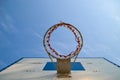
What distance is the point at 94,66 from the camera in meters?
8.00

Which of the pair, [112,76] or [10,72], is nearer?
[112,76]

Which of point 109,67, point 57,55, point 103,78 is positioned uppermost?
point 57,55

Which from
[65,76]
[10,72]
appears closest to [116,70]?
[65,76]

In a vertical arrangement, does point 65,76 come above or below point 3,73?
below

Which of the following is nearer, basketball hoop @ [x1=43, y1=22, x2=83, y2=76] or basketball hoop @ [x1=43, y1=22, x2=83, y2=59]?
basketball hoop @ [x1=43, y1=22, x2=83, y2=76]

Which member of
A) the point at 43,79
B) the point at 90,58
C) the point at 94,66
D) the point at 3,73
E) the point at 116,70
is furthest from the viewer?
the point at 90,58

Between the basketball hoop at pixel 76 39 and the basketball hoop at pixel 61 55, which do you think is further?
the basketball hoop at pixel 76 39

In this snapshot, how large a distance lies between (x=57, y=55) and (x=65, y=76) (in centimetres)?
84

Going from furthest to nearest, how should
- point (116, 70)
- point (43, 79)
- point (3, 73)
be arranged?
1. point (116, 70)
2. point (3, 73)
3. point (43, 79)

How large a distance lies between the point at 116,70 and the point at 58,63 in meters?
1.74

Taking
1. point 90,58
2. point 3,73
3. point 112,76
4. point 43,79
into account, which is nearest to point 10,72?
point 3,73

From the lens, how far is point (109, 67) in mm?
7875

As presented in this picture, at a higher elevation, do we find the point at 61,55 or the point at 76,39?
the point at 76,39

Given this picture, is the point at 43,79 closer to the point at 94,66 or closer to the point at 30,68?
the point at 30,68
